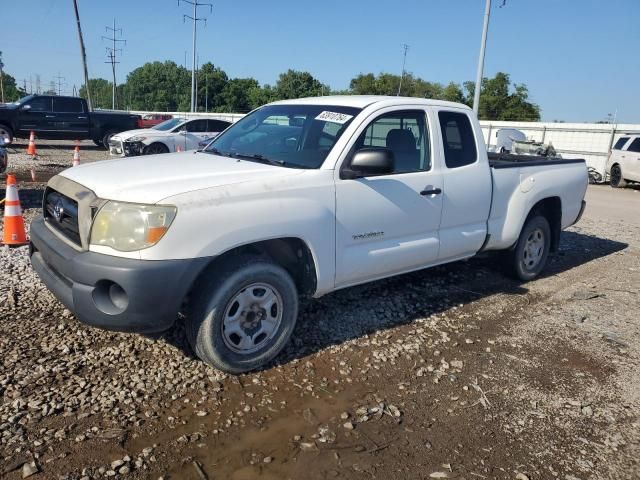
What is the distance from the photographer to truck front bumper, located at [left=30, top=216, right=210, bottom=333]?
2.93m

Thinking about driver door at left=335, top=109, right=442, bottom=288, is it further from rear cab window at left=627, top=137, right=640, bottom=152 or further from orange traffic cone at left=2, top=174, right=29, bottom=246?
rear cab window at left=627, top=137, right=640, bottom=152

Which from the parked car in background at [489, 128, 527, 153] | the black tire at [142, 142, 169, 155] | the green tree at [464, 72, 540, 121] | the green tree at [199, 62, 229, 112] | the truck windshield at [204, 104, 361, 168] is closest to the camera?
the truck windshield at [204, 104, 361, 168]

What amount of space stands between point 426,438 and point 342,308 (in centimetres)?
185

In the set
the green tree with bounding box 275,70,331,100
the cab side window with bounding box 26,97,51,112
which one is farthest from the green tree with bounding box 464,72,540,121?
the cab side window with bounding box 26,97,51,112

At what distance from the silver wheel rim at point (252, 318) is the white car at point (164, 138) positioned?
11.6m

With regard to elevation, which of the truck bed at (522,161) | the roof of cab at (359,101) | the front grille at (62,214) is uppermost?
the roof of cab at (359,101)

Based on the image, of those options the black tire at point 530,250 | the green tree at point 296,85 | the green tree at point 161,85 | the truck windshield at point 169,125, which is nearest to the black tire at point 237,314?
the black tire at point 530,250

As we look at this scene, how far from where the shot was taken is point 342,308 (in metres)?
4.68

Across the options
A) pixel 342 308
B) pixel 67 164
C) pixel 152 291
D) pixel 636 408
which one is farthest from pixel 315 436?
pixel 67 164

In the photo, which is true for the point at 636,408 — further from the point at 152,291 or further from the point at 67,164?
the point at 67,164

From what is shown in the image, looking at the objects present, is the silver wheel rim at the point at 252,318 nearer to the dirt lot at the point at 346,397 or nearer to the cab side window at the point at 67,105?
the dirt lot at the point at 346,397

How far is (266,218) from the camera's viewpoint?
331cm

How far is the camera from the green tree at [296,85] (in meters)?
74.6

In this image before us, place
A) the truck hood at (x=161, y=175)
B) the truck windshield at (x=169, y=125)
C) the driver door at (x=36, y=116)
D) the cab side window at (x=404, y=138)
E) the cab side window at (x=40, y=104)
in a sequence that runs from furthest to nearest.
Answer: the cab side window at (x=40, y=104), the driver door at (x=36, y=116), the truck windshield at (x=169, y=125), the cab side window at (x=404, y=138), the truck hood at (x=161, y=175)
